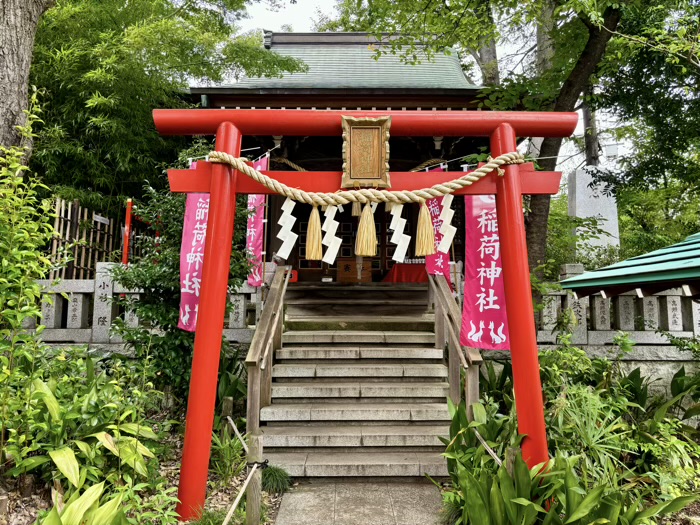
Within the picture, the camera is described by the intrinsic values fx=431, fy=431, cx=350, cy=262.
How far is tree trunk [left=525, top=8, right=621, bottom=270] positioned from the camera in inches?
247

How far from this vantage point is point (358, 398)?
5125 millimetres

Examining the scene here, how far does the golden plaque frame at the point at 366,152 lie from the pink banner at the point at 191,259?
1782 millimetres

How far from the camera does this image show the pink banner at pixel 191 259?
4461mm

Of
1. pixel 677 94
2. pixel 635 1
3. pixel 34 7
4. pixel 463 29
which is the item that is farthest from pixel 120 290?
pixel 677 94

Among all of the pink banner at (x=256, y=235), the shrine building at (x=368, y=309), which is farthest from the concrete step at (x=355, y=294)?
the pink banner at (x=256, y=235)

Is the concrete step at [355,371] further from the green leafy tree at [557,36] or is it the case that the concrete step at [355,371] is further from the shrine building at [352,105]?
the shrine building at [352,105]

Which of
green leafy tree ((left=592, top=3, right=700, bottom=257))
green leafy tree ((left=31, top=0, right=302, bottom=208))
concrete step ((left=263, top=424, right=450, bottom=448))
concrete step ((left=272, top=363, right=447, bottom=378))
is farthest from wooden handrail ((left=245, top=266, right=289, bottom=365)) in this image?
green leafy tree ((left=592, top=3, right=700, bottom=257))

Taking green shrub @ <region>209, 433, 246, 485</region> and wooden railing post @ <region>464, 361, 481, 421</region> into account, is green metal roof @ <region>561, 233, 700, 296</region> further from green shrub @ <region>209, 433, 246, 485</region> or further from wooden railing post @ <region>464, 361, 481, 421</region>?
green shrub @ <region>209, 433, 246, 485</region>

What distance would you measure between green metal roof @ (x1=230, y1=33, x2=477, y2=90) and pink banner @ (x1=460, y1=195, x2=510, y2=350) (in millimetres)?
4299

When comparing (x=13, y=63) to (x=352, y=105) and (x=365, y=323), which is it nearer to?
(x=365, y=323)

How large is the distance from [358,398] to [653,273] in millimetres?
3383

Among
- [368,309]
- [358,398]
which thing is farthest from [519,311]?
[368,309]

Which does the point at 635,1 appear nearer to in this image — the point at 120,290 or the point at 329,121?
the point at 329,121

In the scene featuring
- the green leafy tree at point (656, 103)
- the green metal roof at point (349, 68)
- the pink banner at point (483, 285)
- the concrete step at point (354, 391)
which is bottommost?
the concrete step at point (354, 391)
